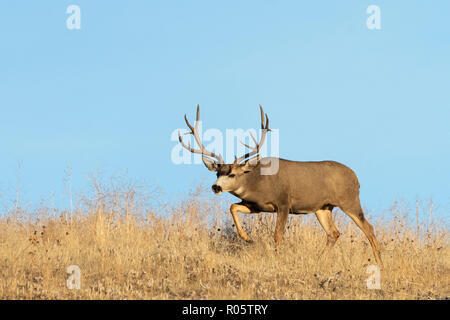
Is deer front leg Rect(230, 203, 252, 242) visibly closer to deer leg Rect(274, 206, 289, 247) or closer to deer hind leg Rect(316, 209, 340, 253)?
deer leg Rect(274, 206, 289, 247)

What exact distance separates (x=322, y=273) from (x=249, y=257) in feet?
5.68

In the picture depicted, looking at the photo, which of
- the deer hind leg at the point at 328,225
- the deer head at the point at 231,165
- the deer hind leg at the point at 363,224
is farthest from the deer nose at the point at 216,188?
the deer hind leg at the point at 363,224

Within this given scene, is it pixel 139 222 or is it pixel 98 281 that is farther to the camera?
pixel 139 222

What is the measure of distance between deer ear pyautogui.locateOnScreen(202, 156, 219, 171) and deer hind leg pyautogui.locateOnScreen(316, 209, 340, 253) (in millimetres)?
2787

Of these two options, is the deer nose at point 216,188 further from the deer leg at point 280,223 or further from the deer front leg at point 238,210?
the deer leg at point 280,223

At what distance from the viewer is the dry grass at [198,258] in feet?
28.7

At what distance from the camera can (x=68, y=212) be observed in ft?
48.5

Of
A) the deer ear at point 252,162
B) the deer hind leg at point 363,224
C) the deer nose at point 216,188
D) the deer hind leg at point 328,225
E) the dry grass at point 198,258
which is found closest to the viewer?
the dry grass at point 198,258

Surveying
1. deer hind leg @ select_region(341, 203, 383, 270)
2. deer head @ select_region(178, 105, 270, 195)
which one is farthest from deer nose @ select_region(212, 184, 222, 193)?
deer hind leg @ select_region(341, 203, 383, 270)

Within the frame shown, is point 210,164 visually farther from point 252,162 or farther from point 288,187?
point 288,187

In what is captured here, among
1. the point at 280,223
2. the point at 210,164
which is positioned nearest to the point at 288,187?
the point at 280,223

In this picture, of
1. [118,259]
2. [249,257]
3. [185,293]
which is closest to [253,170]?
[249,257]

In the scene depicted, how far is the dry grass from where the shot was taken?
8750mm
